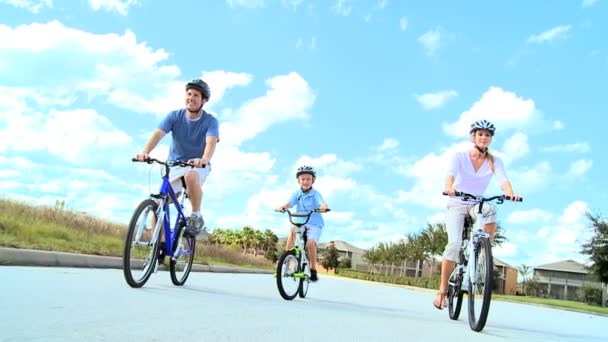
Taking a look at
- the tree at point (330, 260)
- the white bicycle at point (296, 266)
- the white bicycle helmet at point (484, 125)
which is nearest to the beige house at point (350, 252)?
the tree at point (330, 260)

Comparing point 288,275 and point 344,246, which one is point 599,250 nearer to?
point 288,275

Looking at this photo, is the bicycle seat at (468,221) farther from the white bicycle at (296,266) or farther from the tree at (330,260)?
the tree at (330,260)

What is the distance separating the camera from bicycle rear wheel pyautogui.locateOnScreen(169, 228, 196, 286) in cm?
611

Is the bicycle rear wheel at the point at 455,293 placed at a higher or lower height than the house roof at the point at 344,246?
lower

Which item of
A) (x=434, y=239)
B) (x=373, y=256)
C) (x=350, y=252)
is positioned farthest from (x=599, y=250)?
(x=350, y=252)

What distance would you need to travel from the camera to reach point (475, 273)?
16.5 ft

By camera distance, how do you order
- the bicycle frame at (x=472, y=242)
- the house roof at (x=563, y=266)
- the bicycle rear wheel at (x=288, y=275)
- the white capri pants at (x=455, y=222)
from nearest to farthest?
the bicycle frame at (x=472, y=242) → the white capri pants at (x=455, y=222) → the bicycle rear wheel at (x=288, y=275) → the house roof at (x=563, y=266)

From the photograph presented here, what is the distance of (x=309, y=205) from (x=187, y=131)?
Answer: 2123 millimetres

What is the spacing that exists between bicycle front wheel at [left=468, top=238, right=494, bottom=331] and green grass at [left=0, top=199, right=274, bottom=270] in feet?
20.0

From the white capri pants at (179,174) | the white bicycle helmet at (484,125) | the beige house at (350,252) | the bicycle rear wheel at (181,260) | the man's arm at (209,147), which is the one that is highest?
the beige house at (350,252)

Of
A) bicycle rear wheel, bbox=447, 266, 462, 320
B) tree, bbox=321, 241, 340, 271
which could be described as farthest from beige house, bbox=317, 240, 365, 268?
bicycle rear wheel, bbox=447, 266, 462, 320

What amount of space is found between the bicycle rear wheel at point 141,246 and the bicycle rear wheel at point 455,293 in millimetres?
3054

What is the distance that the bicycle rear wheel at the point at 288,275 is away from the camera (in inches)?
259

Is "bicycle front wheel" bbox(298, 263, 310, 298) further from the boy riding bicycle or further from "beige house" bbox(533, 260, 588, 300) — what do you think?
"beige house" bbox(533, 260, 588, 300)
